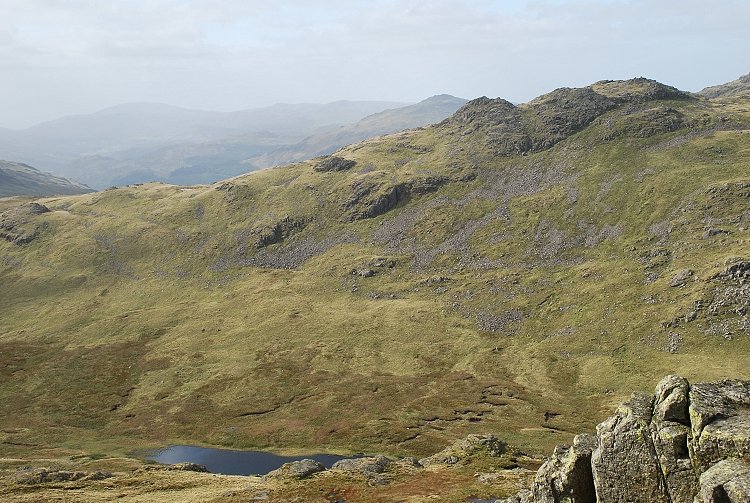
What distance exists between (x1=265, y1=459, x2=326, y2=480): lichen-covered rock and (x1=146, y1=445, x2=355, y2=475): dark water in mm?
12909

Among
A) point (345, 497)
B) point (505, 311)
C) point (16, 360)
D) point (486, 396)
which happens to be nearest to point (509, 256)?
point (505, 311)

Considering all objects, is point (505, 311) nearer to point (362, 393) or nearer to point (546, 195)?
point (362, 393)

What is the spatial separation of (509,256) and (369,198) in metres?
70.1

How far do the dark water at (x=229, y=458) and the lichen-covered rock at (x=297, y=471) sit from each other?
42.4 feet

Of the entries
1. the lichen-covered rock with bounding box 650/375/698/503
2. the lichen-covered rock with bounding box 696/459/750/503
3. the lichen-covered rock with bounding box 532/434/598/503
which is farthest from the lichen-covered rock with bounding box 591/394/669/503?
the lichen-covered rock with bounding box 696/459/750/503

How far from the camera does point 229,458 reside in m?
86.1

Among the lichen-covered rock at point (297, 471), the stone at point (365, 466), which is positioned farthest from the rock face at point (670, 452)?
the lichen-covered rock at point (297, 471)

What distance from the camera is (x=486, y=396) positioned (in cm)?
9856

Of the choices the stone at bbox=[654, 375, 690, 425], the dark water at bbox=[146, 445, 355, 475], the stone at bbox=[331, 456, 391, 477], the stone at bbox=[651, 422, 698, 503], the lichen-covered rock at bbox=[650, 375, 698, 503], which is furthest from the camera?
the dark water at bbox=[146, 445, 355, 475]

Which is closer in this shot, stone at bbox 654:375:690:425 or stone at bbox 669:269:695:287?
stone at bbox 654:375:690:425

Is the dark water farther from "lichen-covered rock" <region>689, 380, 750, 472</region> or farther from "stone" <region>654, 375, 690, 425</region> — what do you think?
"lichen-covered rock" <region>689, 380, 750, 472</region>

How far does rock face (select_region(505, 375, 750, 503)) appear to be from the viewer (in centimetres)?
2150

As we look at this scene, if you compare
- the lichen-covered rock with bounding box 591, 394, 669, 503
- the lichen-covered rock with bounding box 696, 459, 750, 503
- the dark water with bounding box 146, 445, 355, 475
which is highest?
the lichen-covered rock with bounding box 696, 459, 750, 503

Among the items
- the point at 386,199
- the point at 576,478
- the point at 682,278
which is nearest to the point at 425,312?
the point at 682,278
